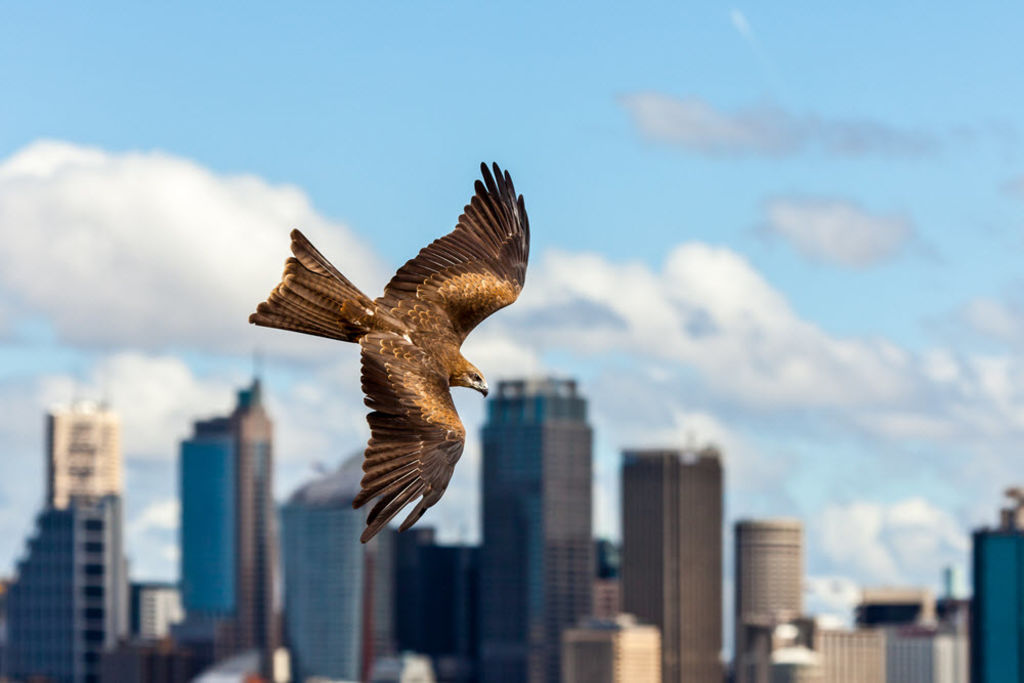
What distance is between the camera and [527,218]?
43312mm

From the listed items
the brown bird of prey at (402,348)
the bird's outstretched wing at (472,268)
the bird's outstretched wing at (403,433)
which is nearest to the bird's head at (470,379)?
the brown bird of prey at (402,348)

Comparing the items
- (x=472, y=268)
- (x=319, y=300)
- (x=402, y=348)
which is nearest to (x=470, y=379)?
(x=402, y=348)

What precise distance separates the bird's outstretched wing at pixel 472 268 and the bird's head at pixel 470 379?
101cm

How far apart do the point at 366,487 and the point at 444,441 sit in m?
1.97

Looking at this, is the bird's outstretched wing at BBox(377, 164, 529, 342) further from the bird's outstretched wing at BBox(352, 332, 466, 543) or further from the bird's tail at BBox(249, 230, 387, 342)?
the bird's outstretched wing at BBox(352, 332, 466, 543)

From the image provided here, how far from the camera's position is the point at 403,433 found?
34469 mm

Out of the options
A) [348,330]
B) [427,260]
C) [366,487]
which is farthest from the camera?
[427,260]

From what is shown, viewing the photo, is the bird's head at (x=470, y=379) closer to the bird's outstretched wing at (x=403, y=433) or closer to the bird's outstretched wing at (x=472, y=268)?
the bird's outstretched wing at (x=472, y=268)

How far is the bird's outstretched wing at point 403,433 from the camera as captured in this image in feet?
111

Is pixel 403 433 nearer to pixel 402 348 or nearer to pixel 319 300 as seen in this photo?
pixel 402 348

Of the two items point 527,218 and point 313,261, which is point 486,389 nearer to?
point 313,261

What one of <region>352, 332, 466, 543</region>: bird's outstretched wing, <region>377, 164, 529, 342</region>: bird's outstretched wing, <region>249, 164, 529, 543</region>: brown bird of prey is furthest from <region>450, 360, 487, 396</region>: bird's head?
<region>352, 332, 466, 543</region>: bird's outstretched wing

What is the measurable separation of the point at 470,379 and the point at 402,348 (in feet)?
7.16

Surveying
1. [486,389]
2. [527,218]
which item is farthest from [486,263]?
[486,389]
